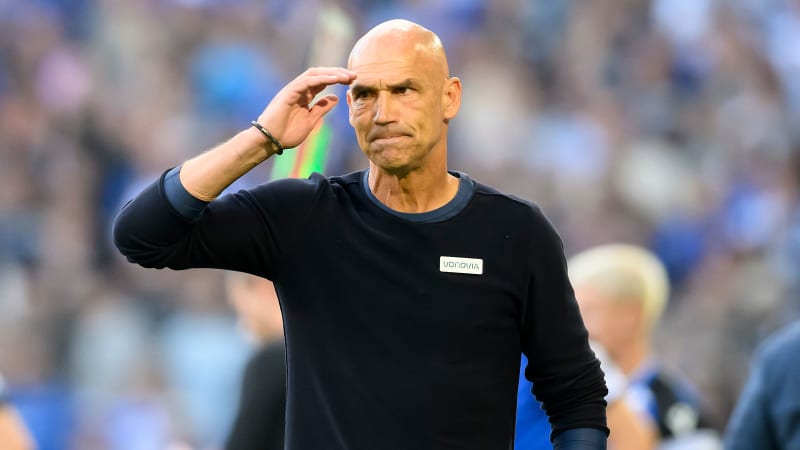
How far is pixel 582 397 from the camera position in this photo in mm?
3125

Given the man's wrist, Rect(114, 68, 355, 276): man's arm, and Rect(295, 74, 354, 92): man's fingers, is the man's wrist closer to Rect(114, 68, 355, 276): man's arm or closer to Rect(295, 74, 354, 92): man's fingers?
Rect(114, 68, 355, 276): man's arm

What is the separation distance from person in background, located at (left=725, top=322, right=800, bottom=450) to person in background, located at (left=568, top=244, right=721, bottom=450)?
824 mm

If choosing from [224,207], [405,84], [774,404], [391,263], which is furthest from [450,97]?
[774,404]

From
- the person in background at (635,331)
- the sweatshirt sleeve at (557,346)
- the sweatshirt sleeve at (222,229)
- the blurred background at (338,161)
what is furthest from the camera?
the blurred background at (338,161)

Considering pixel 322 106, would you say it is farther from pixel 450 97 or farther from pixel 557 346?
pixel 557 346

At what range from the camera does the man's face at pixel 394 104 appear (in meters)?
2.97

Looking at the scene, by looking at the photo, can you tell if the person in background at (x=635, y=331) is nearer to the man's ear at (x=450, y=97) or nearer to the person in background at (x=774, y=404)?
the person in background at (x=774, y=404)

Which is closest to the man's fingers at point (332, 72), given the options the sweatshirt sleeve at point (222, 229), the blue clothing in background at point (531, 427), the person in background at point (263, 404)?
the sweatshirt sleeve at point (222, 229)

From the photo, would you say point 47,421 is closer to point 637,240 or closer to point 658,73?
point 637,240

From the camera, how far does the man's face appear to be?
2967mm

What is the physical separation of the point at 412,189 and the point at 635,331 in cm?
277

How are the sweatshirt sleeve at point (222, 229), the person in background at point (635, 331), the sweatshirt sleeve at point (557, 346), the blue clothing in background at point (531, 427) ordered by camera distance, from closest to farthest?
1. the sweatshirt sleeve at point (222, 229)
2. the sweatshirt sleeve at point (557, 346)
3. the blue clothing in background at point (531, 427)
4. the person in background at point (635, 331)

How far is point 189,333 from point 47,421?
108 centimetres

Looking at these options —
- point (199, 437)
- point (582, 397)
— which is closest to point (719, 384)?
point (199, 437)
